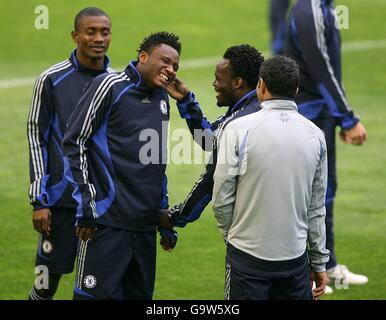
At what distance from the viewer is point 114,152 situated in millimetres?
6484

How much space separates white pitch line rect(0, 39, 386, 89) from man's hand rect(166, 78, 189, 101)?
400 inches

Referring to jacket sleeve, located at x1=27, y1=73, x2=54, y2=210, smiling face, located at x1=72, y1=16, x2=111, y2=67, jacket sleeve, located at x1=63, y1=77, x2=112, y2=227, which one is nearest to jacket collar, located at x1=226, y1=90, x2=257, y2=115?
jacket sleeve, located at x1=63, y1=77, x2=112, y2=227

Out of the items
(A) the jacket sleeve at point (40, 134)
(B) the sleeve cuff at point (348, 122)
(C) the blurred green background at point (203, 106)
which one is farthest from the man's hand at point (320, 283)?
(B) the sleeve cuff at point (348, 122)

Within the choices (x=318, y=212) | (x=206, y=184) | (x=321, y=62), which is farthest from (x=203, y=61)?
(x=318, y=212)

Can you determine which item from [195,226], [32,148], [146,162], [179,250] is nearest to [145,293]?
[146,162]

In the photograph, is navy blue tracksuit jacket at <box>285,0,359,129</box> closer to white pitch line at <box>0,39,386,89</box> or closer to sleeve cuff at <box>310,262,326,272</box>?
sleeve cuff at <box>310,262,326,272</box>

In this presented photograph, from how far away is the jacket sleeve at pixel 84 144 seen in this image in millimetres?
6391

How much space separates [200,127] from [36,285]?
169 cm

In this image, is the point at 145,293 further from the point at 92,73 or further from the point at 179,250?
the point at 179,250

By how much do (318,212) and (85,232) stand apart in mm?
1409

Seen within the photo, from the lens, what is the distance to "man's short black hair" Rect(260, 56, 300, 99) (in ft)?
19.8

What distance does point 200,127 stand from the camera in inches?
278

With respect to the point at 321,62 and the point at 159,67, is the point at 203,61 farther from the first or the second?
the point at 159,67

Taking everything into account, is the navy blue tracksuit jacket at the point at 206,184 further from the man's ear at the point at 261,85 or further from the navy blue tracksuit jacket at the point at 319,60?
the navy blue tracksuit jacket at the point at 319,60
